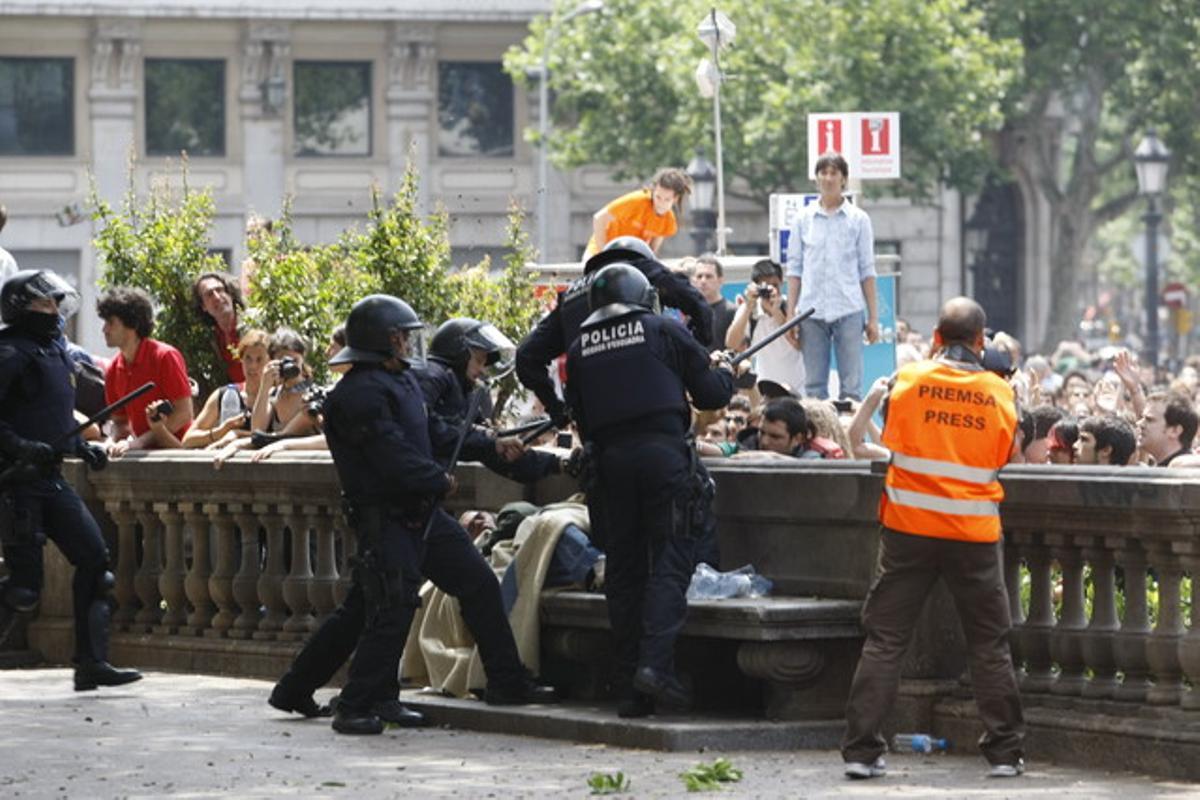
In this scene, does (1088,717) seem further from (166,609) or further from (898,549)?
(166,609)

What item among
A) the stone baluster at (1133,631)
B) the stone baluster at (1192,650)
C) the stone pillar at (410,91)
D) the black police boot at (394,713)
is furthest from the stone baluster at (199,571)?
the stone pillar at (410,91)

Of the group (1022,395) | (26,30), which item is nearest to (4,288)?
(1022,395)

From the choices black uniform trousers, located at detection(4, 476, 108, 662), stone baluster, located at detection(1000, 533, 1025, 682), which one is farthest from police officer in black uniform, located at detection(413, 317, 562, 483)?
stone baluster, located at detection(1000, 533, 1025, 682)

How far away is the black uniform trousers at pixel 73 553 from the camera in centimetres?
1434

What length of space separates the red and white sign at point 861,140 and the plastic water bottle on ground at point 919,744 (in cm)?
1072

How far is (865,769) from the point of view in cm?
1112

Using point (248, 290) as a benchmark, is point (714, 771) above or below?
below

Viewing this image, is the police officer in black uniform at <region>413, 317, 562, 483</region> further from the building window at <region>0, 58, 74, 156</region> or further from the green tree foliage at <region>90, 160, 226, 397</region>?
the building window at <region>0, 58, 74, 156</region>

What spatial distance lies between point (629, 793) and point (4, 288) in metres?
4.80

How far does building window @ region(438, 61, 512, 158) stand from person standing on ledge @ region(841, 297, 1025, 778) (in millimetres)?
41861

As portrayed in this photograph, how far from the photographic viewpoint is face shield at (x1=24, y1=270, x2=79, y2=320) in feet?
46.6

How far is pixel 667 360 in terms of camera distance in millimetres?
12391

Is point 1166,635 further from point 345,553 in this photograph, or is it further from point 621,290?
point 345,553

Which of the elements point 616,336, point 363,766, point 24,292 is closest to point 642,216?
point 24,292
